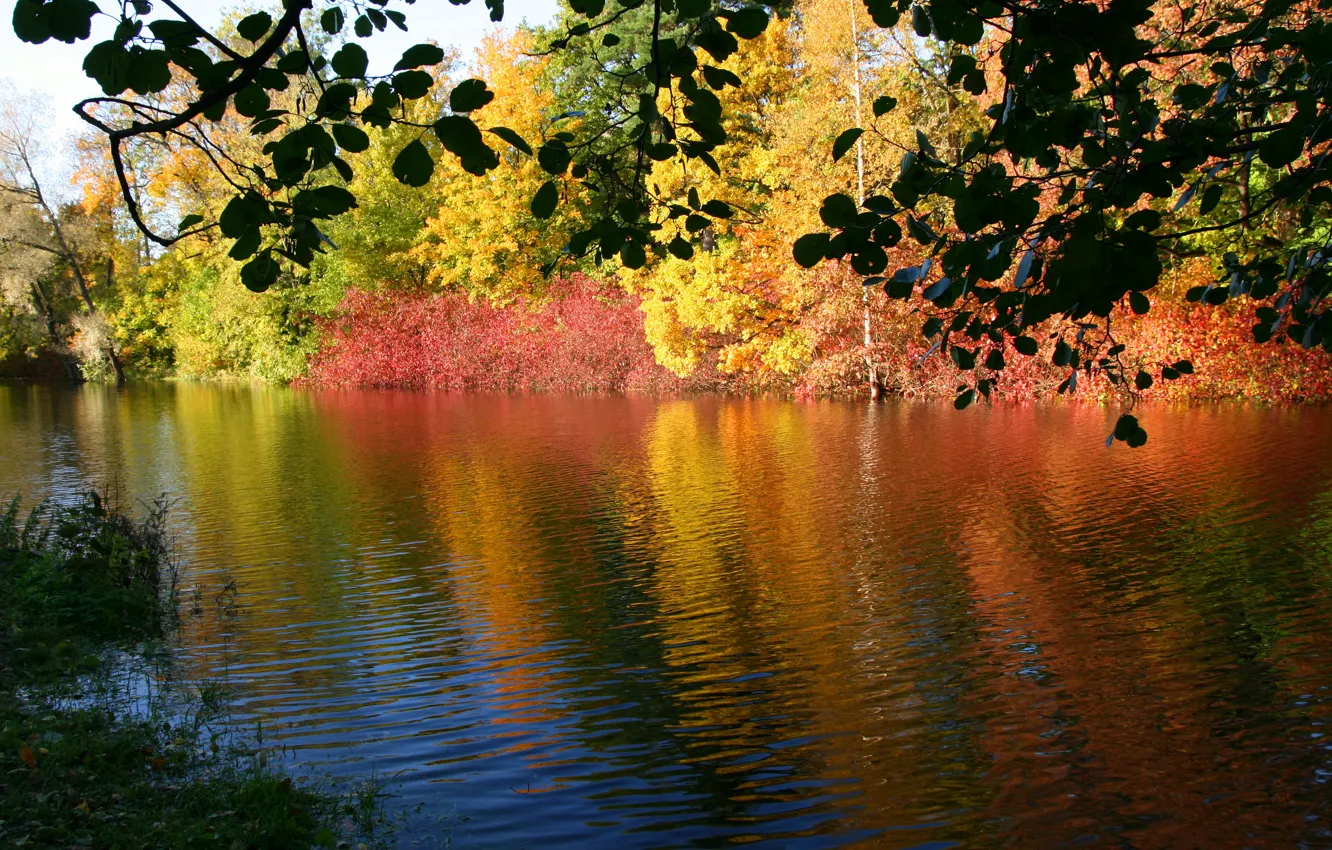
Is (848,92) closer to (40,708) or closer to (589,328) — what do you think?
(589,328)

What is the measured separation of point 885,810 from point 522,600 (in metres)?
4.66

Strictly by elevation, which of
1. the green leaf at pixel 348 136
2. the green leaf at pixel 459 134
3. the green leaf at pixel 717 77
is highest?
the green leaf at pixel 717 77

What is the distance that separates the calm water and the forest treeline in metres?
3.85

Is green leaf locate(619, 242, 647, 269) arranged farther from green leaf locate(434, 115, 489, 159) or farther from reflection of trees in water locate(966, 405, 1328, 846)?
reflection of trees in water locate(966, 405, 1328, 846)

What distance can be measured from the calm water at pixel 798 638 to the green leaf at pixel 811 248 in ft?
9.98

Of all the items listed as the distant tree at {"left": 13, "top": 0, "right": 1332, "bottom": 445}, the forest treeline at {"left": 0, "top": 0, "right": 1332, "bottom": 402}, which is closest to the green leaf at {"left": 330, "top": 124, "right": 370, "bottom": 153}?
the distant tree at {"left": 13, "top": 0, "right": 1332, "bottom": 445}

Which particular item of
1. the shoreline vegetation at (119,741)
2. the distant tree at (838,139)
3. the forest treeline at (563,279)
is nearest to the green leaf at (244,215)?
the distant tree at (838,139)

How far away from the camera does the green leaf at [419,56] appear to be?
2443 millimetres

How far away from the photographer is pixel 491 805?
517 cm

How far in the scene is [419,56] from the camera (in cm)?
247

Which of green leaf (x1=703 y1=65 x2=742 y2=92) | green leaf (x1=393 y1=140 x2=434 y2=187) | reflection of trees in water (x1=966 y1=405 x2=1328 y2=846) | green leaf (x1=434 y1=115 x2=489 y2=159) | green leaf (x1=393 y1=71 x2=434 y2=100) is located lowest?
reflection of trees in water (x1=966 y1=405 x2=1328 y2=846)

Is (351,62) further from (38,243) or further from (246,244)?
(38,243)

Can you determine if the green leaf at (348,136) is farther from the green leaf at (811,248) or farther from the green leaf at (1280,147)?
the green leaf at (1280,147)

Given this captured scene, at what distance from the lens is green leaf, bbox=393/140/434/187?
250 centimetres
